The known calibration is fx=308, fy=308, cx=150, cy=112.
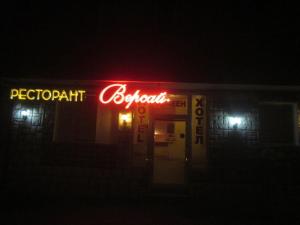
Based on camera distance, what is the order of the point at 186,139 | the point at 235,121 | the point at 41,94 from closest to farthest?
the point at 41,94 < the point at 235,121 < the point at 186,139

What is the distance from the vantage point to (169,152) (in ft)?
33.1

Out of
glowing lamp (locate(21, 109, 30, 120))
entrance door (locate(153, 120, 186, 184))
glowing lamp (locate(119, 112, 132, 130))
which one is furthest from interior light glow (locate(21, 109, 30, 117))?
entrance door (locate(153, 120, 186, 184))

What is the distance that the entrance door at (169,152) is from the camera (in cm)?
990

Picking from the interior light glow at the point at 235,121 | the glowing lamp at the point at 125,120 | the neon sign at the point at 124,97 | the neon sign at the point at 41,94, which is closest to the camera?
the neon sign at the point at 124,97

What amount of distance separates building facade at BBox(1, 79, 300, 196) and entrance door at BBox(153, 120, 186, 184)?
3 cm

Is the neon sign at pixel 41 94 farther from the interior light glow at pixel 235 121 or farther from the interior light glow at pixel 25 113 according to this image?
the interior light glow at pixel 235 121

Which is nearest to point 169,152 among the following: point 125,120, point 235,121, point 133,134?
point 133,134

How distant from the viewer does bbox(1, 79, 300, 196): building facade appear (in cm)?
947

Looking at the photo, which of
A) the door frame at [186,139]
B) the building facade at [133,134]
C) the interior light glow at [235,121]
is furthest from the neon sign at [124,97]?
the interior light glow at [235,121]

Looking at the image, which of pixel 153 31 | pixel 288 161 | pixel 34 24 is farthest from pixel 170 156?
pixel 34 24

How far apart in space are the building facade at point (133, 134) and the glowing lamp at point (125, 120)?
0.11 ft

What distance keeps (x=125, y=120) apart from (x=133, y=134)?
52 centimetres

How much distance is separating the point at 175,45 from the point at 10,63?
17.5ft

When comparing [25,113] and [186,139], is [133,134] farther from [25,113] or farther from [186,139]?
[25,113]
